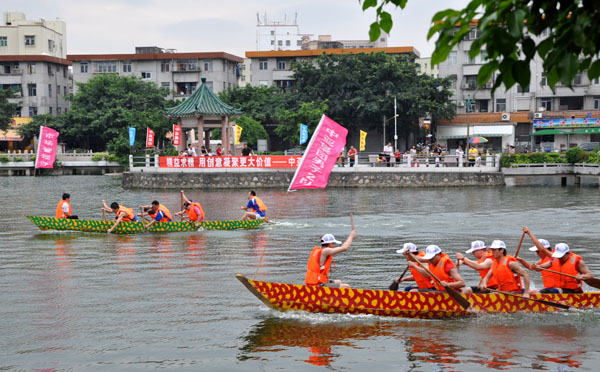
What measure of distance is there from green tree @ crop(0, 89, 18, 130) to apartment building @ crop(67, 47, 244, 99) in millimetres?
10499

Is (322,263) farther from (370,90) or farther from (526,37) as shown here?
(370,90)

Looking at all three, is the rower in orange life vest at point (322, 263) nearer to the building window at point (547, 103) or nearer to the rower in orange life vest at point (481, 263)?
the rower in orange life vest at point (481, 263)

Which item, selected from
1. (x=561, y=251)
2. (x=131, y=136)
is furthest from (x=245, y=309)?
(x=131, y=136)

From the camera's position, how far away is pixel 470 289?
11.5 m

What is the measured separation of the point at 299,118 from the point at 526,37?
51701 mm

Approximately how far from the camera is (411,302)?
11375mm

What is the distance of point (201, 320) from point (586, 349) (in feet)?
21.1

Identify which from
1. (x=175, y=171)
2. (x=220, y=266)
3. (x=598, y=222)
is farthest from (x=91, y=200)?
(x=598, y=222)

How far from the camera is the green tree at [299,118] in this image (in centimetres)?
5566

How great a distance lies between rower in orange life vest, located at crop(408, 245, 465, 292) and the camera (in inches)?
448

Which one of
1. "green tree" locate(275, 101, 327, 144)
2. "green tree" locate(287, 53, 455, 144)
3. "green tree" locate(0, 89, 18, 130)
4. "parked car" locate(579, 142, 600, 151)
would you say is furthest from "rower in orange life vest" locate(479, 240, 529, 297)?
"green tree" locate(0, 89, 18, 130)

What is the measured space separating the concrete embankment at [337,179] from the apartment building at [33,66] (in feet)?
112

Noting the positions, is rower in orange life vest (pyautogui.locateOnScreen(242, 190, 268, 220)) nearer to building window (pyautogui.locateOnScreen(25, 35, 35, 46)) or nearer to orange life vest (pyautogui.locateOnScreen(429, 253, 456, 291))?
orange life vest (pyautogui.locateOnScreen(429, 253, 456, 291))

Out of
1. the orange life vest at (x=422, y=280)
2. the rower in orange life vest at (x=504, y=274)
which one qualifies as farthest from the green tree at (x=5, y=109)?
the rower in orange life vest at (x=504, y=274)
